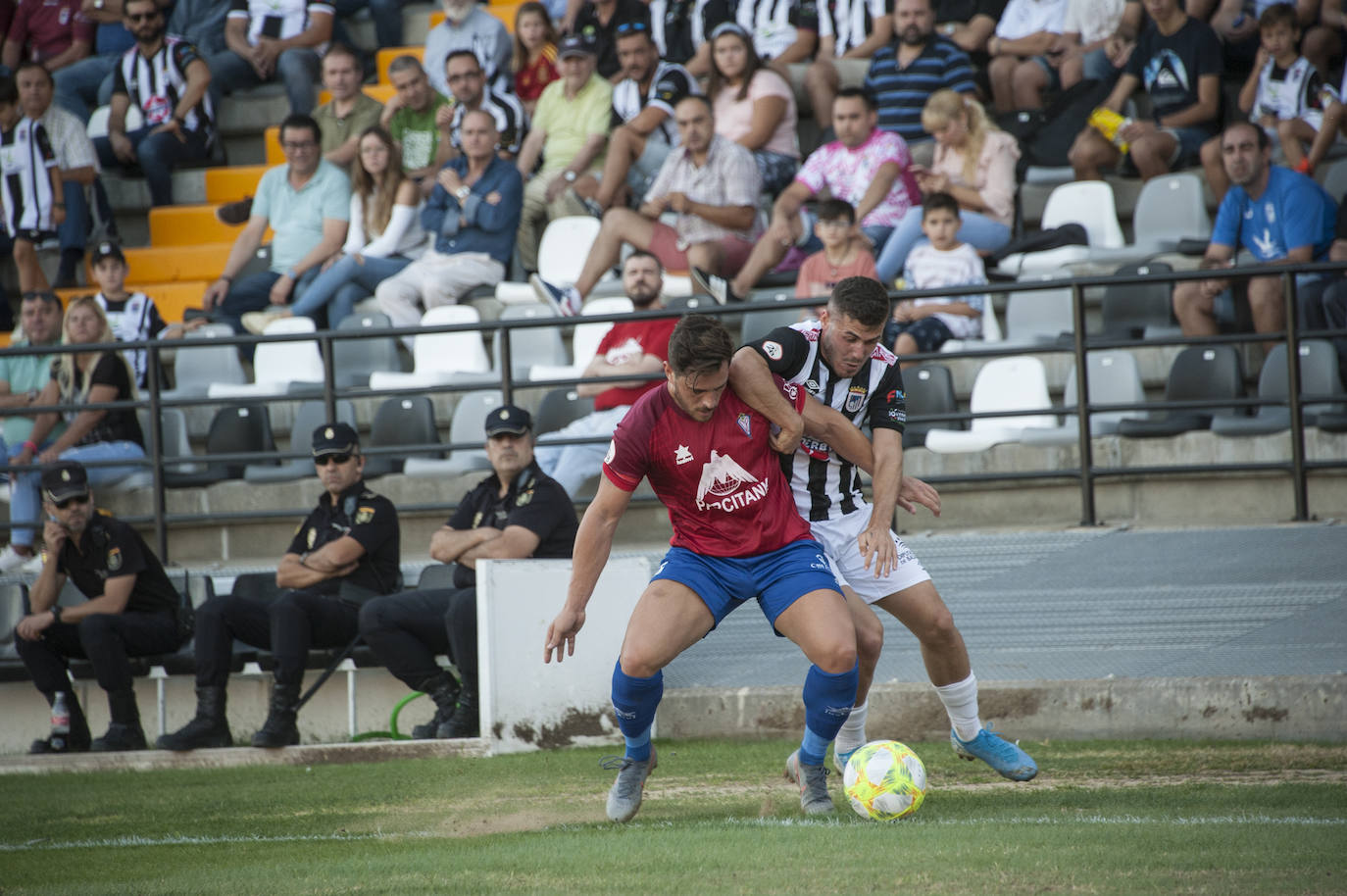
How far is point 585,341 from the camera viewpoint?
11.7 meters

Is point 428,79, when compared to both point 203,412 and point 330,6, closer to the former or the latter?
point 330,6

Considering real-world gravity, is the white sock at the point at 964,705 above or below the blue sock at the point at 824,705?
below

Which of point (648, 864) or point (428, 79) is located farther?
point (428, 79)

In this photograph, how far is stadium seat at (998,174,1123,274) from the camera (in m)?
11.4

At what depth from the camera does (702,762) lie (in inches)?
287

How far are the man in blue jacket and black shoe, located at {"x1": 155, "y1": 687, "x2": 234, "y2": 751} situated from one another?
14.1 ft

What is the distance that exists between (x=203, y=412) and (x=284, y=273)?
1.44 metres

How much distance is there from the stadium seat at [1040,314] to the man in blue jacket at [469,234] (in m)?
4.14

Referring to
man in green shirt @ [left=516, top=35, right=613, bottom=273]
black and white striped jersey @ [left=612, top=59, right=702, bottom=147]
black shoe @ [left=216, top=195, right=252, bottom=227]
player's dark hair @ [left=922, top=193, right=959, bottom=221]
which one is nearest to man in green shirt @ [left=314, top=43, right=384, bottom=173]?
black shoe @ [left=216, top=195, right=252, bottom=227]

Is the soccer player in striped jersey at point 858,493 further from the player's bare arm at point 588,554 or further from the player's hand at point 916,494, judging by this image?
the player's bare arm at point 588,554

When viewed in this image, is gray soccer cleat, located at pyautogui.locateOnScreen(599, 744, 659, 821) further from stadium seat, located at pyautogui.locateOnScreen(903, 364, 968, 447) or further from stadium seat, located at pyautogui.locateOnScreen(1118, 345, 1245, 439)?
stadium seat, located at pyautogui.locateOnScreen(1118, 345, 1245, 439)

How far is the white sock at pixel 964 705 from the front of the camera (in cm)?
621

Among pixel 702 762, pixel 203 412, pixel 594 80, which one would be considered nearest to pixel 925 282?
pixel 594 80

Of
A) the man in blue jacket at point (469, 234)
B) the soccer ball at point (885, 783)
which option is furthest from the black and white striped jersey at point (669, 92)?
the soccer ball at point (885, 783)
